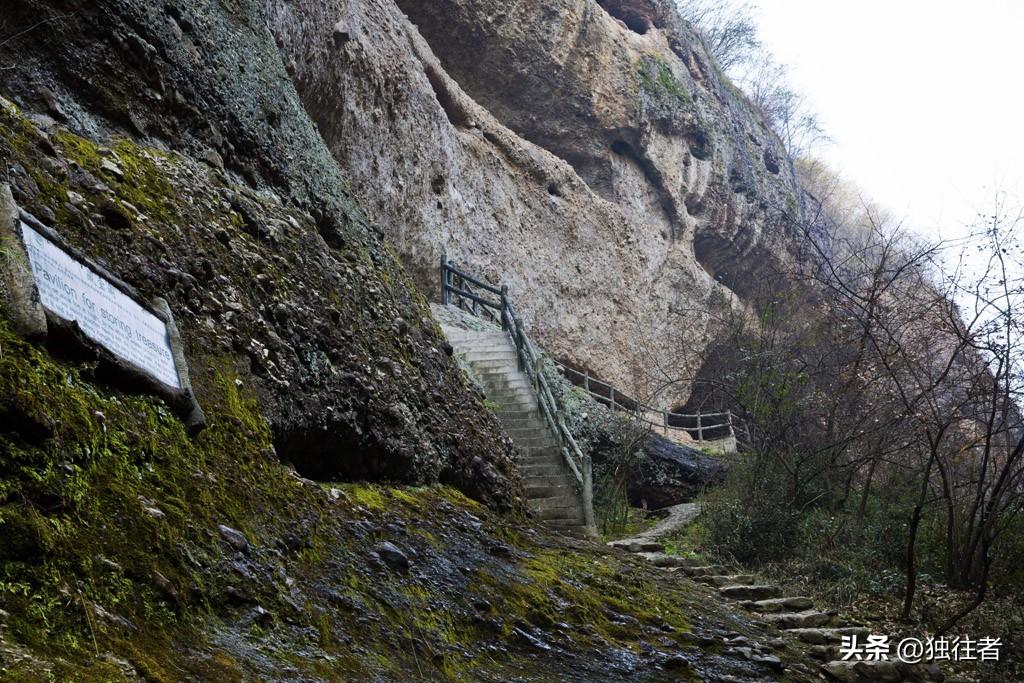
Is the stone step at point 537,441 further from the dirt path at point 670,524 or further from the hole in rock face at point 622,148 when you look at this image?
the hole in rock face at point 622,148

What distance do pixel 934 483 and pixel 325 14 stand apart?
9873 mm

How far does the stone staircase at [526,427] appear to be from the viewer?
9.17 meters

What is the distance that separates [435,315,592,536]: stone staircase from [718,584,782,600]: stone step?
70.0 inches

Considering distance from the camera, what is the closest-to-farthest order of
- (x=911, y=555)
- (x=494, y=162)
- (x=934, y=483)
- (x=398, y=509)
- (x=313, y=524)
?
(x=313, y=524)
(x=398, y=509)
(x=911, y=555)
(x=934, y=483)
(x=494, y=162)

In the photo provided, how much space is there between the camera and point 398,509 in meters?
4.50

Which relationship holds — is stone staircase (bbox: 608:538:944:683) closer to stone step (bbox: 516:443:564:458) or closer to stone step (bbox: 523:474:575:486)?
stone step (bbox: 523:474:575:486)

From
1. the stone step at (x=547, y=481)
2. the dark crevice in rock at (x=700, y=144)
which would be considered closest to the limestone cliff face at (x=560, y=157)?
the dark crevice in rock at (x=700, y=144)

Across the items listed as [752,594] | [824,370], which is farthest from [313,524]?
[824,370]

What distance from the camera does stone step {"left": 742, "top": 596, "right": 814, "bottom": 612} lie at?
21.6 ft

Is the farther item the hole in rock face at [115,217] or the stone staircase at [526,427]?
the stone staircase at [526,427]

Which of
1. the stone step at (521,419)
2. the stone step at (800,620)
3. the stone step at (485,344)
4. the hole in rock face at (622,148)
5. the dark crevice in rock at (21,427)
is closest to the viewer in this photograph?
the dark crevice in rock at (21,427)

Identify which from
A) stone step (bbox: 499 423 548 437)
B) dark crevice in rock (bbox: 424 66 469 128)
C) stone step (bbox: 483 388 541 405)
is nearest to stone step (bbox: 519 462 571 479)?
stone step (bbox: 499 423 548 437)

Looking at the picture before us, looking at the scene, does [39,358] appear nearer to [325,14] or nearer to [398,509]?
[398,509]

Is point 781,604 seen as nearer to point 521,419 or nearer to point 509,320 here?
point 521,419
